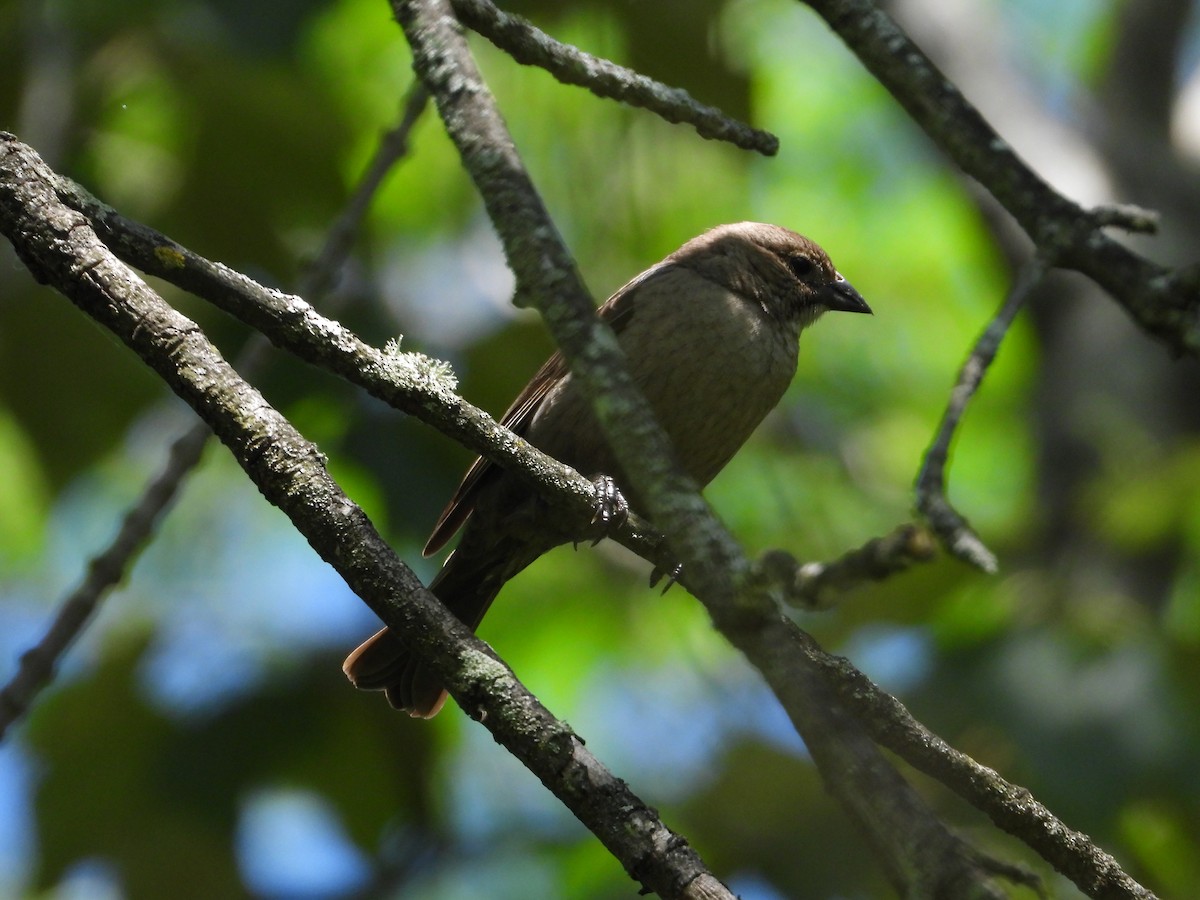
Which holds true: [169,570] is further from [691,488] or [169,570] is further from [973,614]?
[691,488]

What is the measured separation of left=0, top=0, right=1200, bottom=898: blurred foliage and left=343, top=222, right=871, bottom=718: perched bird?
0.56 ft

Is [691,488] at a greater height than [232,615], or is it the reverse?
[232,615]

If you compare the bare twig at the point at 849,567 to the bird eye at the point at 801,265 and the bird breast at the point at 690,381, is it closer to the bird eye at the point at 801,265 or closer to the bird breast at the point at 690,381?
the bird breast at the point at 690,381

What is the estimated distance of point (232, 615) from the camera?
689 centimetres

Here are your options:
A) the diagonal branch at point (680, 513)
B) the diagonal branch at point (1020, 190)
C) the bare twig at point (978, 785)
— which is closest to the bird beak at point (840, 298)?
the diagonal branch at point (1020, 190)

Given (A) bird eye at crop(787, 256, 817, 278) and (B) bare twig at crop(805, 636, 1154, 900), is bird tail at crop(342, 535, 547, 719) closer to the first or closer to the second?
(A) bird eye at crop(787, 256, 817, 278)

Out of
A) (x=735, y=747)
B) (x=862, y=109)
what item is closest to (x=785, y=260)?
(x=735, y=747)

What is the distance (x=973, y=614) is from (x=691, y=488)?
12.3 feet

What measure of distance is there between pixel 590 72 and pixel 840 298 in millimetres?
2978

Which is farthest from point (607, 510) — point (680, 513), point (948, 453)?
point (680, 513)

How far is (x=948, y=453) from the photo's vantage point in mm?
2336

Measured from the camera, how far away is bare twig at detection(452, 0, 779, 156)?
2.76m

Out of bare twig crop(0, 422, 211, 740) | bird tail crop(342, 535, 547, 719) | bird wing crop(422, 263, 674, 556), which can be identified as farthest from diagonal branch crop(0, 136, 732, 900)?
bird tail crop(342, 535, 547, 719)

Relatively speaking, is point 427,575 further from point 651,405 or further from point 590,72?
point 590,72
